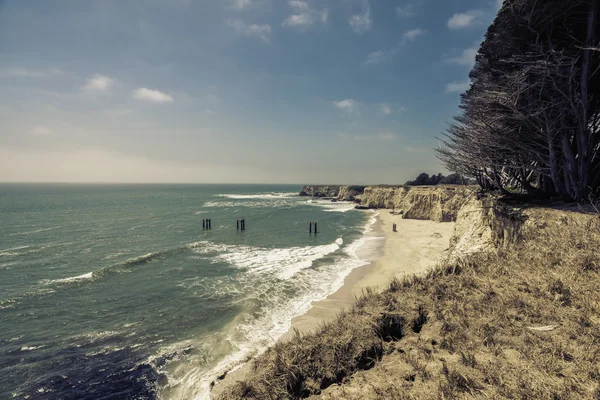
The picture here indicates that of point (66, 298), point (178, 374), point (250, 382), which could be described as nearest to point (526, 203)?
point (250, 382)

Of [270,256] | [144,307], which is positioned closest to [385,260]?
[270,256]

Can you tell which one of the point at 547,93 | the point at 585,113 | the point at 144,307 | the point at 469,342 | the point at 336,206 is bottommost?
the point at 144,307

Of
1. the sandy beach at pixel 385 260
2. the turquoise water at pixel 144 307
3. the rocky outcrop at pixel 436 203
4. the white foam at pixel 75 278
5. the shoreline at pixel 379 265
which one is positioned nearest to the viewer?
the turquoise water at pixel 144 307

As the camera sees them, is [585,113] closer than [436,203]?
Yes

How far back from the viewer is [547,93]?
11.0 meters

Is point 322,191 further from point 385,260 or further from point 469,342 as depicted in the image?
point 469,342

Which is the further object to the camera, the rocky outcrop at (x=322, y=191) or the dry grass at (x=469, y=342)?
the rocky outcrop at (x=322, y=191)

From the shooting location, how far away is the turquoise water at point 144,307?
9.66 metres

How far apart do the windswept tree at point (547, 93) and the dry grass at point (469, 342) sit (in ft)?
16.0

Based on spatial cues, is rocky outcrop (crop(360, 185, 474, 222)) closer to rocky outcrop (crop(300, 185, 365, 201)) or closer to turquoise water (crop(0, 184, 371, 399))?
turquoise water (crop(0, 184, 371, 399))

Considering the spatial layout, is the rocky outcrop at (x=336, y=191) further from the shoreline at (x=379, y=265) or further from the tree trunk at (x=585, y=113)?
the tree trunk at (x=585, y=113)

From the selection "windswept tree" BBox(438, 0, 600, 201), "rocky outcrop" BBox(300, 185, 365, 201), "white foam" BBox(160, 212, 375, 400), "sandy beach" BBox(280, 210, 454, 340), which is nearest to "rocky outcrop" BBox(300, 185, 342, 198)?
"rocky outcrop" BBox(300, 185, 365, 201)

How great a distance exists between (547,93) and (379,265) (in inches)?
631

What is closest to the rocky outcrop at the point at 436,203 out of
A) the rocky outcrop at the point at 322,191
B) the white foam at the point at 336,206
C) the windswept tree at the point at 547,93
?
the white foam at the point at 336,206
